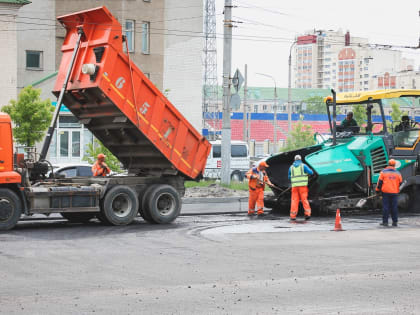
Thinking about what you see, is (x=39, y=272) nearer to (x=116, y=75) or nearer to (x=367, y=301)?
(x=367, y=301)

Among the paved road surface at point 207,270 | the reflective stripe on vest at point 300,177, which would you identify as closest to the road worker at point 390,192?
the paved road surface at point 207,270

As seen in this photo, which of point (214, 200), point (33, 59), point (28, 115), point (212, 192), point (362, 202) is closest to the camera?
point (362, 202)

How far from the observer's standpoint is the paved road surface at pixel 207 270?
8055 mm

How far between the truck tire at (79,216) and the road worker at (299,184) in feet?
15.7

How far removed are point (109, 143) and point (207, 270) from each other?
8.15m

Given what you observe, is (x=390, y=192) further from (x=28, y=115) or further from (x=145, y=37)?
→ (x=145, y=37)

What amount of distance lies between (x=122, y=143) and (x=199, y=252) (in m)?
5.91

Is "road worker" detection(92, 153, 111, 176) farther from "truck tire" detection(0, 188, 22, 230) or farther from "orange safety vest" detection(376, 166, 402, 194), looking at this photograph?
"orange safety vest" detection(376, 166, 402, 194)

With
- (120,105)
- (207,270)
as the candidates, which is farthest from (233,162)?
(207,270)

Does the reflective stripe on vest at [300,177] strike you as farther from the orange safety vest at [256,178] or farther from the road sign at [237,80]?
the road sign at [237,80]

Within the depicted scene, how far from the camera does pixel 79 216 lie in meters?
17.3

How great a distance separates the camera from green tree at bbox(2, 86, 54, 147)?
104 ft

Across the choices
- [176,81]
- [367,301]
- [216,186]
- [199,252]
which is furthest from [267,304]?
[176,81]

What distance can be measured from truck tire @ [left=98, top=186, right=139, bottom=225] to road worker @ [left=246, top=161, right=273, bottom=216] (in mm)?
3694
